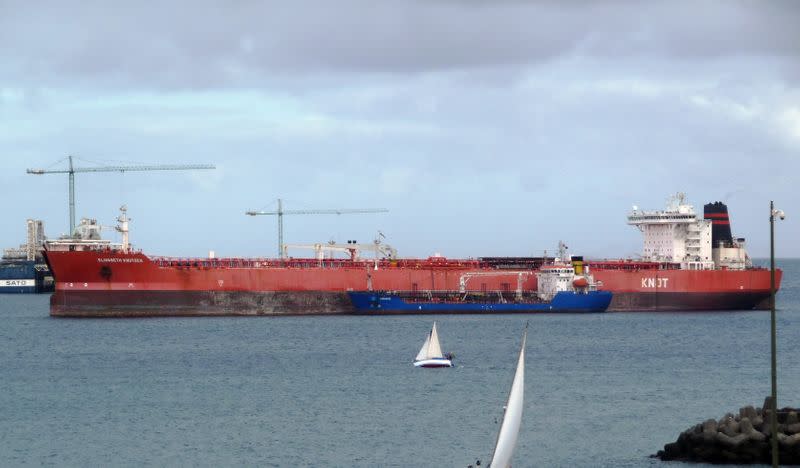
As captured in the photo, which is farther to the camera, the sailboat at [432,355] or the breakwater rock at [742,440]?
the sailboat at [432,355]

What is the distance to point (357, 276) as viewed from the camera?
2448 inches

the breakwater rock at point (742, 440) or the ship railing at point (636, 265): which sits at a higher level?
the ship railing at point (636, 265)

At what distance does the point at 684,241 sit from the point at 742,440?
4473 centimetres

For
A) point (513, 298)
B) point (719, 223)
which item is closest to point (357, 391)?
point (513, 298)

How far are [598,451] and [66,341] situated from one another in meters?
29.9

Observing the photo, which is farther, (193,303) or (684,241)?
(684,241)

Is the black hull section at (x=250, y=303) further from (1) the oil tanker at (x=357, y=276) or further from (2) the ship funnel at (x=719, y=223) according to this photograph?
(2) the ship funnel at (x=719, y=223)

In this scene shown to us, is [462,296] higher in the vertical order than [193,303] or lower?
higher

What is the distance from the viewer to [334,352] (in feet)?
147

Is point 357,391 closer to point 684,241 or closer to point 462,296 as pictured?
point 462,296

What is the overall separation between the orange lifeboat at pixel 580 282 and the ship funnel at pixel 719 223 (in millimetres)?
10138

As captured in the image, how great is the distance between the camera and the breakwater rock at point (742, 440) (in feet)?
77.9

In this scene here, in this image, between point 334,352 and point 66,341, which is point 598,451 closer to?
point 334,352

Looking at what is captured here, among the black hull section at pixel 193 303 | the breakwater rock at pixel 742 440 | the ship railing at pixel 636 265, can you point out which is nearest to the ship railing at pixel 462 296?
the black hull section at pixel 193 303
